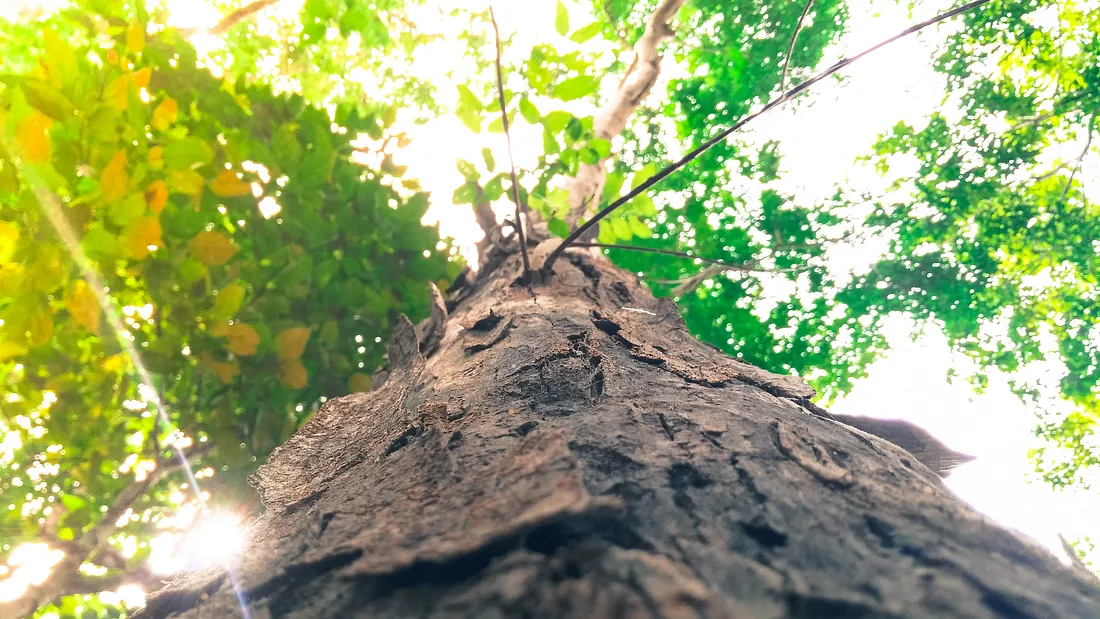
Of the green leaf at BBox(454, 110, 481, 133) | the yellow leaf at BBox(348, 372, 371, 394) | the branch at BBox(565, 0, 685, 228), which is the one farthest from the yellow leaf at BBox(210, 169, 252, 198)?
the branch at BBox(565, 0, 685, 228)

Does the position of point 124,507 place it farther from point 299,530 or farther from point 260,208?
point 299,530

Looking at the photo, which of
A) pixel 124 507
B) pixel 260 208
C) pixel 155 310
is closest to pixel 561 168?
pixel 260 208

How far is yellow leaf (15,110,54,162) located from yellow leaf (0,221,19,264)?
20cm

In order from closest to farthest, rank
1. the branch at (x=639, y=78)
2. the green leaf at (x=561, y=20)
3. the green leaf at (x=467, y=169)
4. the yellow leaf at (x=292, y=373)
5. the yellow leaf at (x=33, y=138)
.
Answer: the yellow leaf at (x=33, y=138) → the green leaf at (x=561, y=20) → the green leaf at (x=467, y=169) → the yellow leaf at (x=292, y=373) → the branch at (x=639, y=78)

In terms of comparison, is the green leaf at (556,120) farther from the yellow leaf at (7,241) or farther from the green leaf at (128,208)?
the yellow leaf at (7,241)

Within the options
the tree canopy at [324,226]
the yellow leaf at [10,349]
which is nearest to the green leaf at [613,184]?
the tree canopy at [324,226]

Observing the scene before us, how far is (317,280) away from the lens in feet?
7.74

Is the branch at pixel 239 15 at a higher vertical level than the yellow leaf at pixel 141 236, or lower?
higher

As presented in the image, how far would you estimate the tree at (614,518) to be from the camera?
0.53m

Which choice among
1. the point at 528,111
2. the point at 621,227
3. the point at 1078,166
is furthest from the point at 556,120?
the point at 1078,166

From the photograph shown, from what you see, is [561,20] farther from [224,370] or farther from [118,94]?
[224,370]

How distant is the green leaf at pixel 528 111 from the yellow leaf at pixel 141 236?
1116 mm

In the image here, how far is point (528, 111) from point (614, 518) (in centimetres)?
136

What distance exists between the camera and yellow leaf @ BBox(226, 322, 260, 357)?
Result: 1917 millimetres
